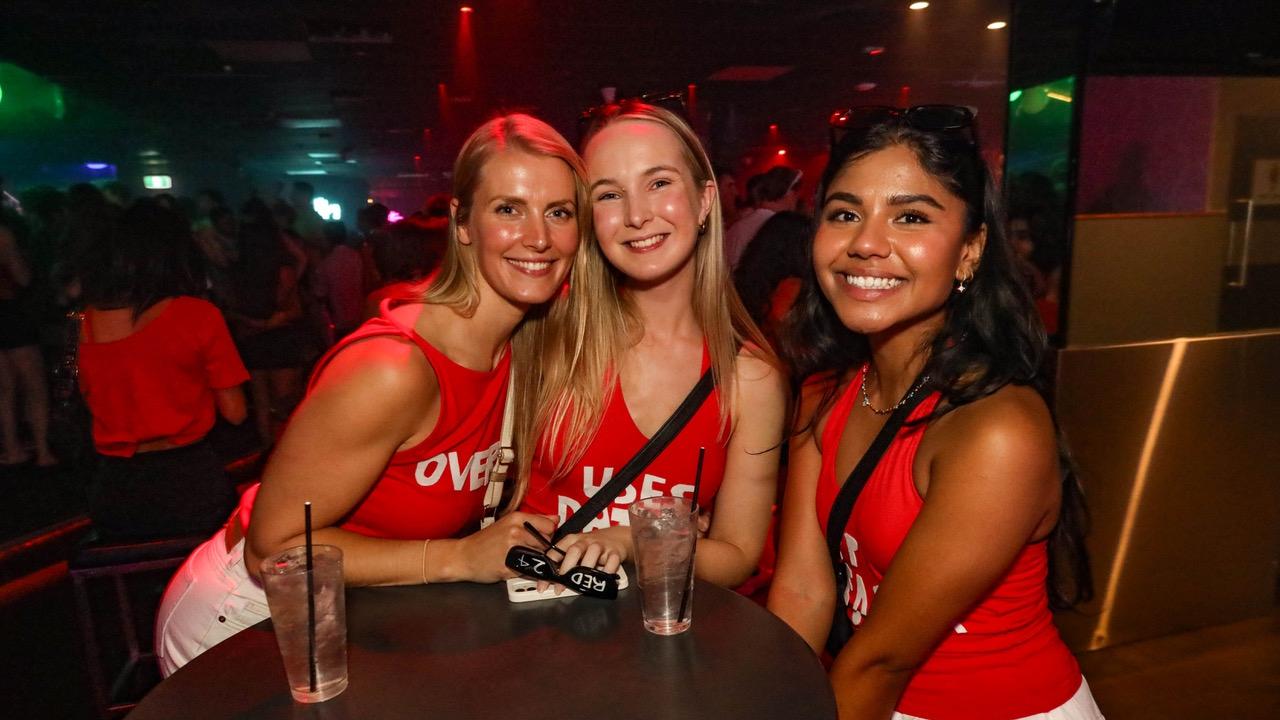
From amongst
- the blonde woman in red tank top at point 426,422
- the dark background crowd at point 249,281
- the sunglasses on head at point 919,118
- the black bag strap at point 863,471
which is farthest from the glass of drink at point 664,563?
the dark background crowd at point 249,281

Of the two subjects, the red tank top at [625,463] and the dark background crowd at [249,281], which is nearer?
the red tank top at [625,463]

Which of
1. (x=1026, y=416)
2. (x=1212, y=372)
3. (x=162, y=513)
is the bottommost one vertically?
(x=162, y=513)

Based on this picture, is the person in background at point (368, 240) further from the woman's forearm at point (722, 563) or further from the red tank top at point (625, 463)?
the woman's forearm at point (722, 563)

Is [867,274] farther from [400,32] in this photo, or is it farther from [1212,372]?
[400,32]

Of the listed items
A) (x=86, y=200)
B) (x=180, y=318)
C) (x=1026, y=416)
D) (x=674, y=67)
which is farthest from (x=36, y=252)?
(x=1026, y=416)

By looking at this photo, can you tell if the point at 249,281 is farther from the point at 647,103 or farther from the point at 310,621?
the point at 310,621

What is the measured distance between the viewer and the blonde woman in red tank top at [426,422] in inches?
59.4

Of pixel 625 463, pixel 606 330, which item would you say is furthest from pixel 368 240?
pixel 625 463

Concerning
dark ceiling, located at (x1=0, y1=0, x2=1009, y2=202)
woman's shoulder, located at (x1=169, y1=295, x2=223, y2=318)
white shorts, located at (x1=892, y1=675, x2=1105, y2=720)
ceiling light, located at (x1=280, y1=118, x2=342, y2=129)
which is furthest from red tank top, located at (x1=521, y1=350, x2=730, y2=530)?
ceiling light, located at (x1=280, y1=118, x2=342, y2=129)

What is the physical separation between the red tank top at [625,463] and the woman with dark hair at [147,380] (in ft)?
6.01

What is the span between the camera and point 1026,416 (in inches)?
52.5

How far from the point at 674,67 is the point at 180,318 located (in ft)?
20.1

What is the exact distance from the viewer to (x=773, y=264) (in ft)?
12.5

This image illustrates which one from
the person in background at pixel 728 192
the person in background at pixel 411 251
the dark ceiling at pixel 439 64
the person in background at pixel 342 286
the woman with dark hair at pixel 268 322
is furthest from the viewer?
the dark ceiling at pixel 439 64
